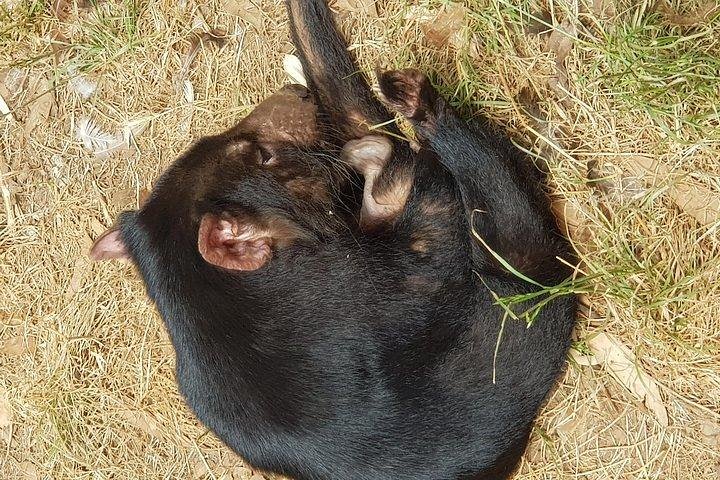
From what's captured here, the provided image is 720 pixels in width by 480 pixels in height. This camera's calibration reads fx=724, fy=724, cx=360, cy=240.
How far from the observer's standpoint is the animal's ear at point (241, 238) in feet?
9.27

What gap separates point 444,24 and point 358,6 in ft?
1.54

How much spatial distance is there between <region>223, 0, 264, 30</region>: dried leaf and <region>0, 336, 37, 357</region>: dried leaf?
2.27 meters

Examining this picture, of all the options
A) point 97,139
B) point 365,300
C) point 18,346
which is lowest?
point 18,346

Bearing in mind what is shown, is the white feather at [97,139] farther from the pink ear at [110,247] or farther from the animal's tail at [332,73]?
the animal's tail at [332,73]

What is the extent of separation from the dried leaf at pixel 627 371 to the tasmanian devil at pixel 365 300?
409 millimetres

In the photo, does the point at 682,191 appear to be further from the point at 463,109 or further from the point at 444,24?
the point at 444,24

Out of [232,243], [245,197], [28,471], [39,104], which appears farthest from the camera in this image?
[28,471]

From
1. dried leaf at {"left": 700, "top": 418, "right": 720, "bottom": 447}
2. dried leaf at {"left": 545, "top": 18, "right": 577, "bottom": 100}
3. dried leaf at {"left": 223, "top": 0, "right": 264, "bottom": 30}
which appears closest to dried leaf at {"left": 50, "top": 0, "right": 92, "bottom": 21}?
dried leaf at {"left": 223, "top": 0, "right": 264, "bottom": 30}

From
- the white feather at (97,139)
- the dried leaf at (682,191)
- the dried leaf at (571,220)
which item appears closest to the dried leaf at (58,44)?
the white feather at (97,139)

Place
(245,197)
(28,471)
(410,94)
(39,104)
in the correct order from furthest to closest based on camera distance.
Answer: (28,471) → (39,104) → (410,94) → (245,197)

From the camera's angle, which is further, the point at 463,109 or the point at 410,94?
the point at 463,109

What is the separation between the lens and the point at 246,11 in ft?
→ 12.6

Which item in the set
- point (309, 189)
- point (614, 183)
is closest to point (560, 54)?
point (614, 183)

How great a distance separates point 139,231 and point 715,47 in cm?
253
